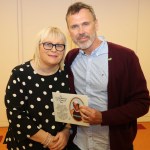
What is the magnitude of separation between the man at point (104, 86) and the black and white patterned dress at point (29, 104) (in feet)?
0.80

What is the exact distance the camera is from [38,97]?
1.84 meters

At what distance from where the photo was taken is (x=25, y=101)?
6.03ft

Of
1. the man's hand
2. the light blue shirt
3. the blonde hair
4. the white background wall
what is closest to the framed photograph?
the man's hand

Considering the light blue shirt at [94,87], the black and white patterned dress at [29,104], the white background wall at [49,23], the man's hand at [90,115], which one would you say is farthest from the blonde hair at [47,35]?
the white background wall at [49,23]

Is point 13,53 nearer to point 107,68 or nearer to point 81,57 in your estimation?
point 81,57

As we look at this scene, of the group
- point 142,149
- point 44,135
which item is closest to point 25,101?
point 44,135

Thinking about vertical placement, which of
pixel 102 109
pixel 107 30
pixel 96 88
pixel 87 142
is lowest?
pixel 87 142

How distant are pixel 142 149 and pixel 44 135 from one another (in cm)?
217

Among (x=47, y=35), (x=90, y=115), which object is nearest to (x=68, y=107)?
(x=90, y=115)

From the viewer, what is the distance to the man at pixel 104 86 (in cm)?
177

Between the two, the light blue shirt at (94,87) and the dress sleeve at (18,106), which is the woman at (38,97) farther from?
the light blue shirt at (94,87)

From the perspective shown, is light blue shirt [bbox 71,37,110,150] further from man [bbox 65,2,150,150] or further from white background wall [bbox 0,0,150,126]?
white background wall [bbox 0,0,150,126]

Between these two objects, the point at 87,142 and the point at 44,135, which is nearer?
the point at 44,135

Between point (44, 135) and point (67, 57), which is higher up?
point (67, 57)
